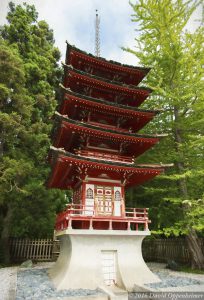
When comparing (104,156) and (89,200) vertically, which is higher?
(104,156)

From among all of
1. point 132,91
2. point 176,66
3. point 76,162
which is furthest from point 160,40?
point 76,162

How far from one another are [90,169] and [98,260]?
4.87 m

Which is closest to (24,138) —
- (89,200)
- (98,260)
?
(89,200)

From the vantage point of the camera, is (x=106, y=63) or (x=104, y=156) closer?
(x=104, y=156)

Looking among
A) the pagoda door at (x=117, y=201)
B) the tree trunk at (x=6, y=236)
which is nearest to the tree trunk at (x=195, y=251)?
the pagoda door at (x=117, y=201)

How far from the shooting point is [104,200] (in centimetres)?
1418

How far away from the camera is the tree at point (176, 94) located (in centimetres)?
1773

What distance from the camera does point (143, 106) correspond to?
20.6 m

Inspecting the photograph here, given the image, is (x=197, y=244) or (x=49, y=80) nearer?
(x=197, y=244)

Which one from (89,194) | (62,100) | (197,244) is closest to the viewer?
(89,194)

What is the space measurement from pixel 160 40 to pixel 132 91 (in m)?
5.58

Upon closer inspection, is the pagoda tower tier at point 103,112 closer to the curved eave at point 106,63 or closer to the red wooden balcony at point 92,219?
the curved eave at point 106,63

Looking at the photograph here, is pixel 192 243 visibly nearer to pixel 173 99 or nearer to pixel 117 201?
pixel 117 201

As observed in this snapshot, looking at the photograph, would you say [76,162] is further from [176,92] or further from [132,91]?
[176,92]
